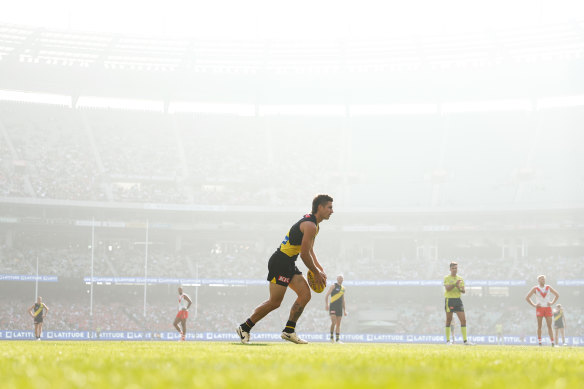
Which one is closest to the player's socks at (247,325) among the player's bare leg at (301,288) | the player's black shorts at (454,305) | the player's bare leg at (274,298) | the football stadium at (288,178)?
the player's bare leg at (274,298)

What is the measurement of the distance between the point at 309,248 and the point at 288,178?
4868 centimetres

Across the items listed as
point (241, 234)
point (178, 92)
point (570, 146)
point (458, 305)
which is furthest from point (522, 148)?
point (458, 305)

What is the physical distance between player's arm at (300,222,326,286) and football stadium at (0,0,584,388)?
32918 mm

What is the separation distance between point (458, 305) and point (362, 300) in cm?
3356

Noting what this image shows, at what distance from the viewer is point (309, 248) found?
1125cm

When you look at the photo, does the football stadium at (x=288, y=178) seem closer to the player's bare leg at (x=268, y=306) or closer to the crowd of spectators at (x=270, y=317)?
the crowd of spectators at (x=270, y=317)

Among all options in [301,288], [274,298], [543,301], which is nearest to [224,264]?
[543,301]

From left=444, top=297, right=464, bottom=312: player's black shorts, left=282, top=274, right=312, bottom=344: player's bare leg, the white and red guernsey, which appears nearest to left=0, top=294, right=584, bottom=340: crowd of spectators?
the white and red guernsey

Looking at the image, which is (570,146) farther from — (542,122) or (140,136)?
(140,136)

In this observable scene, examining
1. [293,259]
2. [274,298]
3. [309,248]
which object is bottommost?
[274,298]

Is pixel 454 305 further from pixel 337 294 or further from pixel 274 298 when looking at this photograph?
pixel 274 298

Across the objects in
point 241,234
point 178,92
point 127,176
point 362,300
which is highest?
point 178,92

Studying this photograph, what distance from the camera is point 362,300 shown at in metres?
52.8

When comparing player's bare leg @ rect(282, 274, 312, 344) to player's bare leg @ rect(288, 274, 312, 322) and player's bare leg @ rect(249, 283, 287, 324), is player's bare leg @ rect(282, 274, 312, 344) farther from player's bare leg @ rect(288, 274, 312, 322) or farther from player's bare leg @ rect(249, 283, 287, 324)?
player's bare leg @ rect(249, 283, 287, 324)
